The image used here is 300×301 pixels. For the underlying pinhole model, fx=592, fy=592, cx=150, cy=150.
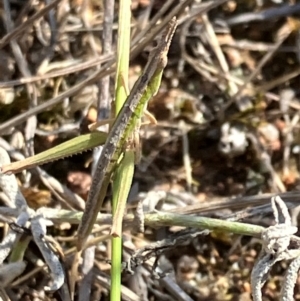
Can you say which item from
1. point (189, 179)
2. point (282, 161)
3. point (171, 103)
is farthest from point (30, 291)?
point (282, 161)

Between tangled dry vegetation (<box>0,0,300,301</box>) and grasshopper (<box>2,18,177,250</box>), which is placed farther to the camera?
tangled dry vegetation (<box>0,0,300,301</box>)

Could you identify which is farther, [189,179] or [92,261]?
[189,179]

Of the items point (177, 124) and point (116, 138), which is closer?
point (116, 138)

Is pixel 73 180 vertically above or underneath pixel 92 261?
above

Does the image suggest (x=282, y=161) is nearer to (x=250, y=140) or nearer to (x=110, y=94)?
(x=250, y=140)

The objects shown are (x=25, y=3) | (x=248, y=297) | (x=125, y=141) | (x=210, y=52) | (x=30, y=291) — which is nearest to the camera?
(x=125, y=141)

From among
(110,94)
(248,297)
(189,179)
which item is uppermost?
(110,94)

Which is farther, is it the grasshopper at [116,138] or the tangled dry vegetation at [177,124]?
the tangled dry vegetation at [177,124]

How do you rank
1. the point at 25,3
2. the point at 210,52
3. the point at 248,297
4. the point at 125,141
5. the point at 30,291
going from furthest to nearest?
the point at 210,52 → the point at 25,3 → the point at 248,297 → the point at 30,291 → the point at 125,141
